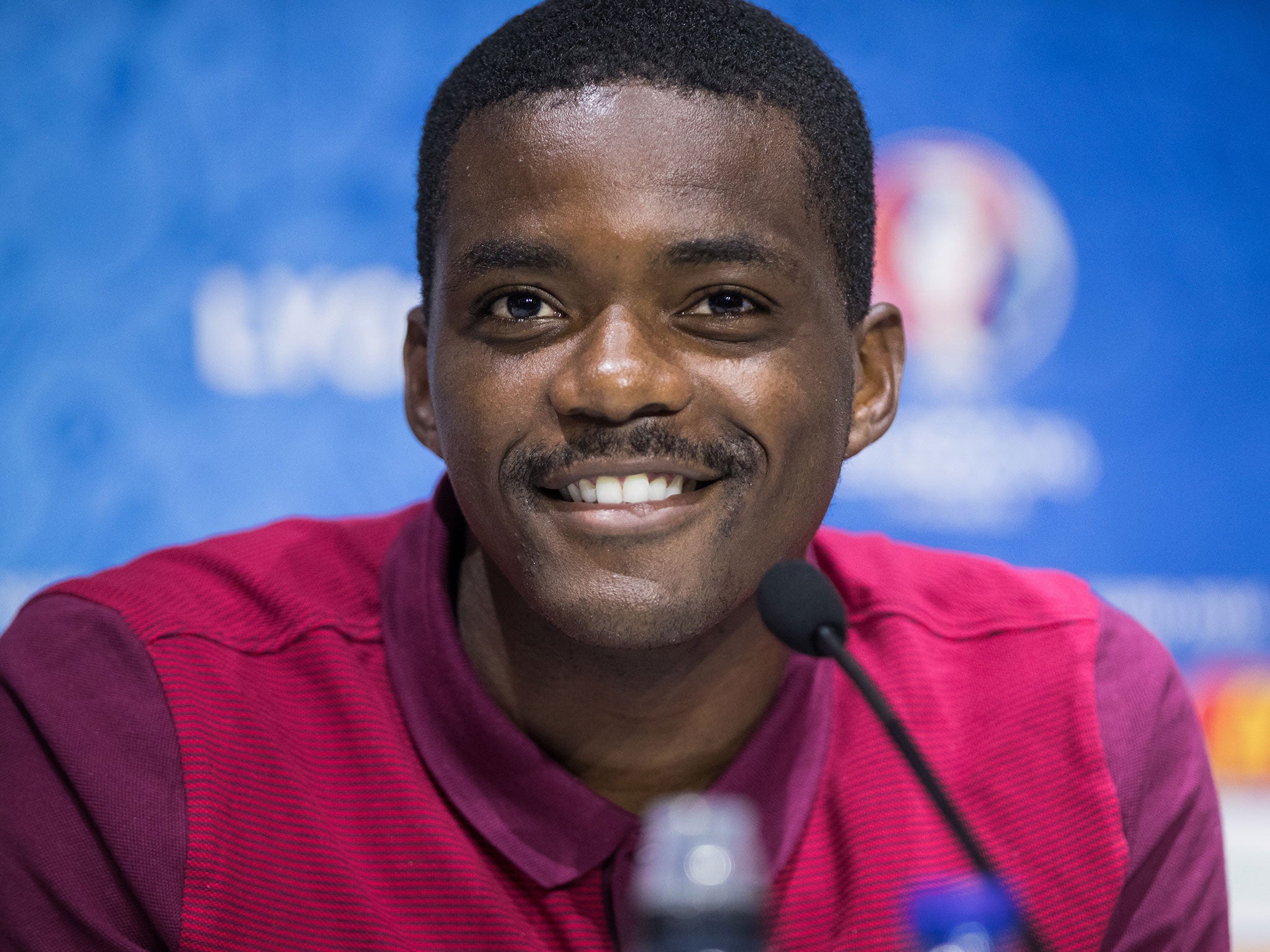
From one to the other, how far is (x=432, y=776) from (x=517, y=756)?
8cm

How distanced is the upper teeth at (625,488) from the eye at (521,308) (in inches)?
5.7

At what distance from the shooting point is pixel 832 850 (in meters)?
1.19

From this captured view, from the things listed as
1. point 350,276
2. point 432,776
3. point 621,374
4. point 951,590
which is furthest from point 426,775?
point 350,276

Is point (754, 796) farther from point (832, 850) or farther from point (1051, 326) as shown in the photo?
point (1051, 326)

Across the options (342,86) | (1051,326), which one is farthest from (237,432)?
(1051,326)

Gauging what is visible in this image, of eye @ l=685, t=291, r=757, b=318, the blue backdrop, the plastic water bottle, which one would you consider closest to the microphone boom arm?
the plastic water bottle

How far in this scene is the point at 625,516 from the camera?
102 cm

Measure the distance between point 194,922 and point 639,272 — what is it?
62 cm

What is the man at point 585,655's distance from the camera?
1021mm

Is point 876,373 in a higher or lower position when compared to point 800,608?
higher

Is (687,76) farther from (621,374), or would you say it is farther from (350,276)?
(350,276)

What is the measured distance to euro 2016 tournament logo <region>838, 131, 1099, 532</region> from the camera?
218 centimetres

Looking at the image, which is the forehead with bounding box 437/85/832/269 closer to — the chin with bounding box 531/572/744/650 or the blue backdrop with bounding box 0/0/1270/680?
the chin with bounding box 531/572/744/650

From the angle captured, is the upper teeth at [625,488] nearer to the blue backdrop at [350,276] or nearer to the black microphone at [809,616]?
the black microphone at [809,616]
